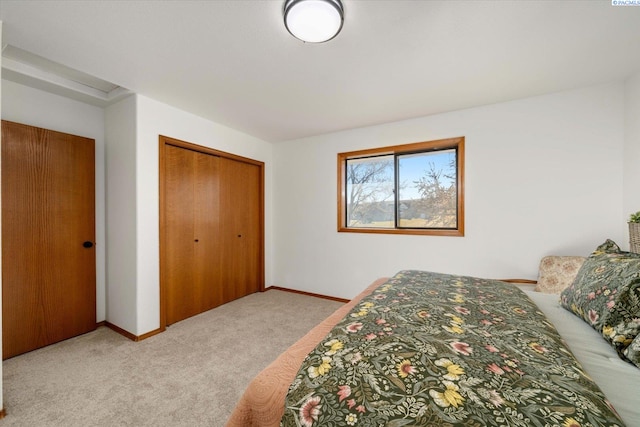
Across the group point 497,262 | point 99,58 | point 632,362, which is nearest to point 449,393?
point 632,362

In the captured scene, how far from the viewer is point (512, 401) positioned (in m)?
0.67

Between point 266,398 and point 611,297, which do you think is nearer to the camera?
point 266,398

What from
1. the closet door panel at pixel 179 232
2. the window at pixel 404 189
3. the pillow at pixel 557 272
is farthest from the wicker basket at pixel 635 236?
the closet door panel at pixel 179 232

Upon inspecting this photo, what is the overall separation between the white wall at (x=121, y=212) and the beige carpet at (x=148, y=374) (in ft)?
1.01

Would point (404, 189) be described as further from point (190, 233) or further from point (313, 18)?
point (190, 233)

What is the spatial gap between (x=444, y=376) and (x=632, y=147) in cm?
287

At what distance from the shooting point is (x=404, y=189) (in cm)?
333

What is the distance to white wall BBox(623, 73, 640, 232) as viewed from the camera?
208 cm

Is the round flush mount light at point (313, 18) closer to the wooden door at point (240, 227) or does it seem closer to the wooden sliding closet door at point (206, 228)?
the wooden sliding closet door at point (206, 228)

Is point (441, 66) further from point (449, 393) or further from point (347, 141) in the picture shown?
point (449, 393)

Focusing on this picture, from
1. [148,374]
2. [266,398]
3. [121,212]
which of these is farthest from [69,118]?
[266,398]

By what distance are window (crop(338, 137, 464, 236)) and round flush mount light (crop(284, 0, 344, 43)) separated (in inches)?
78.6

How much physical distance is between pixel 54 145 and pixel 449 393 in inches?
143

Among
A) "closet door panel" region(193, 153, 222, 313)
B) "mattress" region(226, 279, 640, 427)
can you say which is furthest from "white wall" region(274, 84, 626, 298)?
"mattress" region(226, 279, 640, 427)
